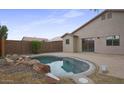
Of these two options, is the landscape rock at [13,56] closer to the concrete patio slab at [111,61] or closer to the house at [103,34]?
the house at [103,34]

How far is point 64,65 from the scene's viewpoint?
934 centimetres

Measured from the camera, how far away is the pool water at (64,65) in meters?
8.23

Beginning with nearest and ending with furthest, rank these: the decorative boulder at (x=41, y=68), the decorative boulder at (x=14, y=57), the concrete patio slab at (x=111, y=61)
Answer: the concrete patio slab at (x=111, y=61), the decorative boulder at (x=41, y=68), the decorative boulder at (x=14, y=57)

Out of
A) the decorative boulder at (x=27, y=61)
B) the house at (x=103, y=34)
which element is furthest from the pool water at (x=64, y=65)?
the house at (x=103, y=34)

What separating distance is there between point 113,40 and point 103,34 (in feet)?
2.01

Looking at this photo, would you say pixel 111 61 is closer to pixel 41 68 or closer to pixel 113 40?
pixel 113 40

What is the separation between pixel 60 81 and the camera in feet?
23.4

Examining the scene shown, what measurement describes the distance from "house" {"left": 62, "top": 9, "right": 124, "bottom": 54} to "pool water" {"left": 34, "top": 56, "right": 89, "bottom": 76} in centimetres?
108

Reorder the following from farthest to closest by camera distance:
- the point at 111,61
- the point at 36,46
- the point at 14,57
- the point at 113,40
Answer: the point at 36,46
the point at 113,40
the point at 14,57
the point at 111,61

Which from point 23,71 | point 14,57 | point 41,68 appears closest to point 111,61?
point 41,68

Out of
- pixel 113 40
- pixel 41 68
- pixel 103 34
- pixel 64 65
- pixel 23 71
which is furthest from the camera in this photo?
pixel 103 34
